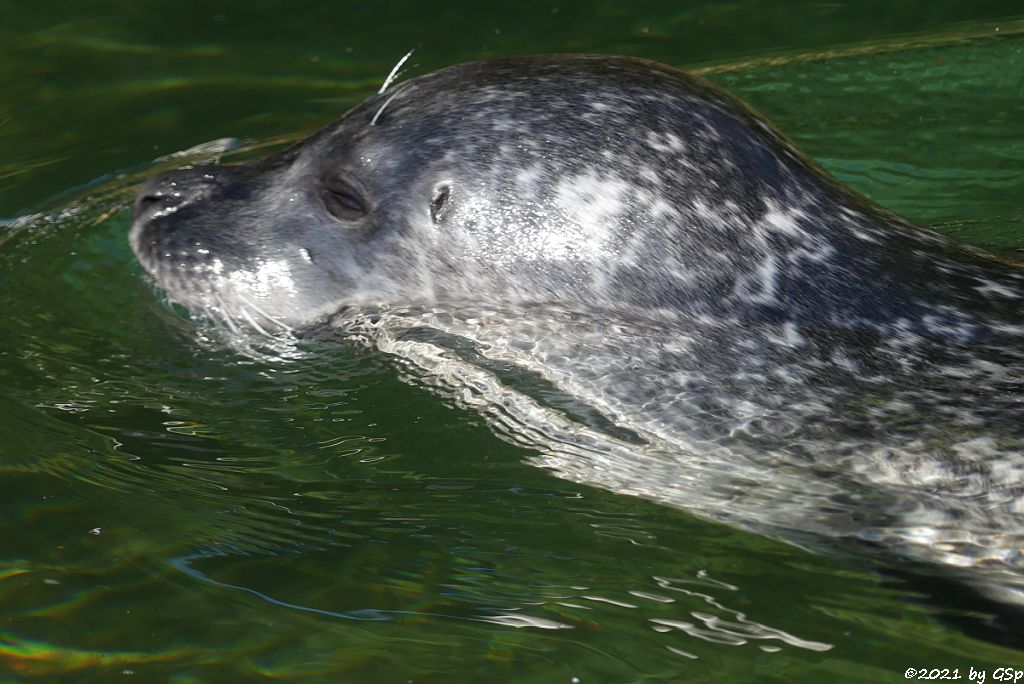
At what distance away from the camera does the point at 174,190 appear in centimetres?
469

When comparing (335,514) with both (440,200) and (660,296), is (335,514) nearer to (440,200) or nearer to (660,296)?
(440,200)

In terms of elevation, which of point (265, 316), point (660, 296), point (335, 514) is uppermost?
point (660, 296)

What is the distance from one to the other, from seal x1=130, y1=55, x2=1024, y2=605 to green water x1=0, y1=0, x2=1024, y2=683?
0.15 metres

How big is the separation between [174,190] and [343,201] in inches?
30.1

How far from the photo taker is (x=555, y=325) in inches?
155

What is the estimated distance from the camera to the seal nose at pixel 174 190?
4637mm

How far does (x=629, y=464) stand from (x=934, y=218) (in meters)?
2.57

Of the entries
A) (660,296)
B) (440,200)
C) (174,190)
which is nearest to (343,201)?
(440,200)

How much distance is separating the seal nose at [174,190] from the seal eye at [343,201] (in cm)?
54

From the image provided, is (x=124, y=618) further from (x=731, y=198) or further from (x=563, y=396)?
(x=731, y=198)

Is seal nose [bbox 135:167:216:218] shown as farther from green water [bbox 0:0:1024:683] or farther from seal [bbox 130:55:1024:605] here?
green water [bbox 0:0:1024:683]

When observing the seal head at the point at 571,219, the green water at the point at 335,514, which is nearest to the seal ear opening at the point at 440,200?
the seal head at the point at 571,219

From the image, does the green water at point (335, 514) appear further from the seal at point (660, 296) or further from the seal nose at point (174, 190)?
the seal nose at point (174, 190)

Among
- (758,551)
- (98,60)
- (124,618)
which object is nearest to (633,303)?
(758,551)
